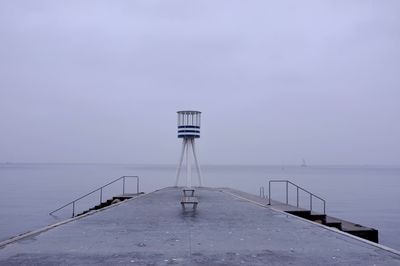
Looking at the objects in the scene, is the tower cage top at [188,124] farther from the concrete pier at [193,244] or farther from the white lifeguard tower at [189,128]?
the concrete pier at [193,244]

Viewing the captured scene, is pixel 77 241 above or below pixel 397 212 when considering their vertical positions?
above

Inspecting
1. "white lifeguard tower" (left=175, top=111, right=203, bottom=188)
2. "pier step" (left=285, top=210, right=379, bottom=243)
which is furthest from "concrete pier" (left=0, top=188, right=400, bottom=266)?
"white lifeguard tower" (left=175, top=111, right=203, bottom=188)

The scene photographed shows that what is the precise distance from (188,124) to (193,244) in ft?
66.3

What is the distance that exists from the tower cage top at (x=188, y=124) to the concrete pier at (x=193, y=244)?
15731mm

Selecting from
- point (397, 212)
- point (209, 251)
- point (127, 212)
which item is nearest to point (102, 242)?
point (209, 251)

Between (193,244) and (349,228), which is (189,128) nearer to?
(349,228)

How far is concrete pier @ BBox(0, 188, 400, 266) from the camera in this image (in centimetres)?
714

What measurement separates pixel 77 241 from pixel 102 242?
58 centimetres

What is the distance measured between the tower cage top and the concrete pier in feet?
51.6

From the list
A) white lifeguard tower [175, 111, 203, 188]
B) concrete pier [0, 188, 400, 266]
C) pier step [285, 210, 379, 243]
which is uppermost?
white lifeguard tower [175, 111, 203, 188]

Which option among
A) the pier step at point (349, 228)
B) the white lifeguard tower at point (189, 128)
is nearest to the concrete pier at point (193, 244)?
the pier step at point (349, 228)

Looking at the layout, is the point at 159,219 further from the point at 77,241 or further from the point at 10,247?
the point at 10,247

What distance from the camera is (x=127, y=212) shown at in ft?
47.9

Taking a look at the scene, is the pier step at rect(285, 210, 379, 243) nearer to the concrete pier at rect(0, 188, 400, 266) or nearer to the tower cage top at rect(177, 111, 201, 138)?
the concrete pier at rect(0, 188, 400, 266)
